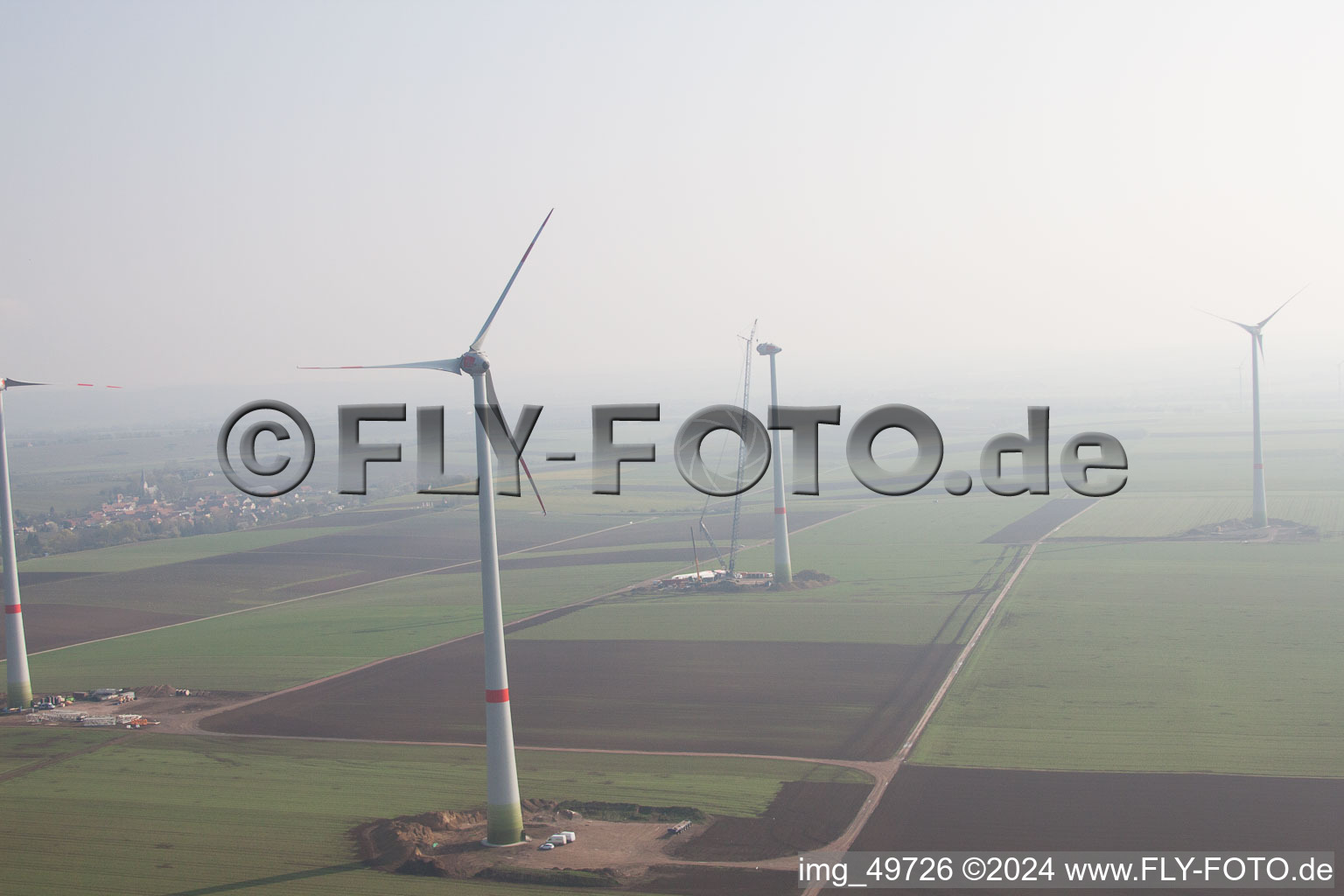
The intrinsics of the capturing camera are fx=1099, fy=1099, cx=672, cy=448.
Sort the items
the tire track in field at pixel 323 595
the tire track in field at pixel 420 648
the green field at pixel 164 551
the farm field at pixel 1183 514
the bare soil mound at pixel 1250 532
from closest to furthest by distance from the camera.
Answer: the tire track in field at pixel 420 648 → the tire track in field at pixel 323 595 → the bare soil mound at pixel 1250 532 → the farm field at pixel 1183 514 → the green field at pixel 164 551

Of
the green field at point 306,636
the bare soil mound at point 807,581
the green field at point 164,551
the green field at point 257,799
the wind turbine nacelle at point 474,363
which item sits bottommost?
the green field at point 257,799

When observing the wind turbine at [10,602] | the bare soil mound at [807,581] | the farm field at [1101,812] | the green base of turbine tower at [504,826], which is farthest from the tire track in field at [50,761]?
the bare soil mound at [807,581]

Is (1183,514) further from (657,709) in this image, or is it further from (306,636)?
(306,636)

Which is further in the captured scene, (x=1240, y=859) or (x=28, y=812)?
(x=28, y=812)

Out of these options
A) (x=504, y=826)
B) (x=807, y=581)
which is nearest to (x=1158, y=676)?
(x=504, y=826)

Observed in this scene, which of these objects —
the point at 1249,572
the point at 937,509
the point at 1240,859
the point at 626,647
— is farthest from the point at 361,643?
the point at 937,509

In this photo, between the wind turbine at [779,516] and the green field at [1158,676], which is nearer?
the green field at [1158,676]

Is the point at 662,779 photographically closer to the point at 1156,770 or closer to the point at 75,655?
the point at 1156,770

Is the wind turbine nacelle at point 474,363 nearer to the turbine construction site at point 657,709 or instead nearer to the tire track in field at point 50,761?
the turbine construction site at point 657,709
